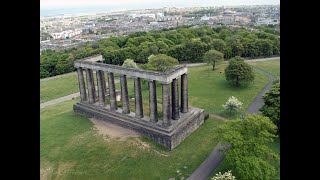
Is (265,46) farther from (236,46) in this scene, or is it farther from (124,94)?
(124,94)

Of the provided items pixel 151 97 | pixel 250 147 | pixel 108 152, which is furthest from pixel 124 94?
pixel 250 147

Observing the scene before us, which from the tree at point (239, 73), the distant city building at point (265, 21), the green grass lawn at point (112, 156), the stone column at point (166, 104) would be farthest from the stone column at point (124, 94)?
the distant city building at point (265, 21)

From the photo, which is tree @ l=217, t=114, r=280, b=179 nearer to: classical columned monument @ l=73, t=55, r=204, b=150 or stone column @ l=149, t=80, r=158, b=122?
classical columned monument @ l=73, t=55, r=204, b=150

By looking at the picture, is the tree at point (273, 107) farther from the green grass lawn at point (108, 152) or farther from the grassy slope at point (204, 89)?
the grassy slope at point (204, 89)
